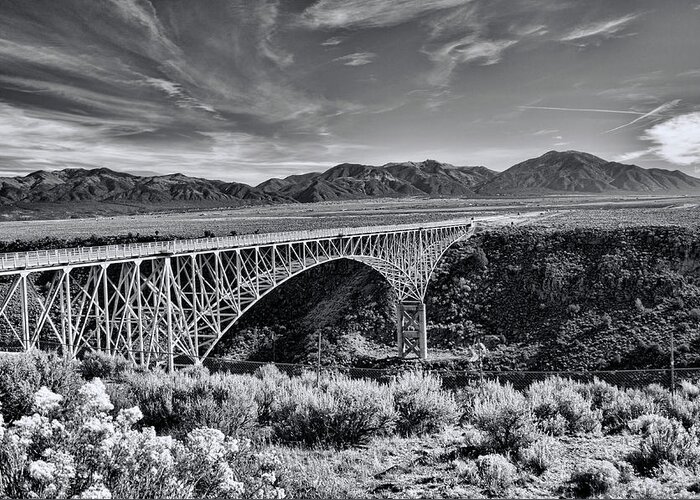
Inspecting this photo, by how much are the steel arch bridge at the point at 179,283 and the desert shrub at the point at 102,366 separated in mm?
1033

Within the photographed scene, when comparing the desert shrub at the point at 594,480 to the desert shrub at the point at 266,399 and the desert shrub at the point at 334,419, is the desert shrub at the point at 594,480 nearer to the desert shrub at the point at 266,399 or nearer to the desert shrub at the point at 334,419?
the desert shrub at the point at 334,419

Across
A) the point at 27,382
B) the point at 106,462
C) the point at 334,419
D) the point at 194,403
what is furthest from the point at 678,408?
the point at 27,382

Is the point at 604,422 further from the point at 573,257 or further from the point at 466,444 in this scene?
the point at 573,257

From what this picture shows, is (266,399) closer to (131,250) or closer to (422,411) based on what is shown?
(422,411)

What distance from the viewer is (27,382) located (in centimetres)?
886

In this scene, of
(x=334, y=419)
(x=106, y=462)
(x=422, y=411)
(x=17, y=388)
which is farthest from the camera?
(x=422, y=411)

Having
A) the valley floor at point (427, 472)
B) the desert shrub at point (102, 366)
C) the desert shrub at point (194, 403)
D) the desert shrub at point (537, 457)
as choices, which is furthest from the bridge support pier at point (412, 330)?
the desert shrub at point (537, 457)

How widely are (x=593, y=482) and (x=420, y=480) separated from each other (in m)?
2.11

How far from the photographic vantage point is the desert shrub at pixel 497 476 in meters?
6.32

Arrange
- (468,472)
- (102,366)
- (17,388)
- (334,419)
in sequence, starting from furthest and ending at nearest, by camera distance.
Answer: (102,366)
(17,388)
(334,419)
(468,472)

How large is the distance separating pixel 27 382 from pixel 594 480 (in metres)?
8.74

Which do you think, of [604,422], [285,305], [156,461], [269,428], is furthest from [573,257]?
[156,461]

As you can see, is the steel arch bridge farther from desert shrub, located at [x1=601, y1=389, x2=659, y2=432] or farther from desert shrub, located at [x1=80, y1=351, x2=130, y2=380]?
desert shrub, located at [x1=601, y1=389, x2=659, y2=432]

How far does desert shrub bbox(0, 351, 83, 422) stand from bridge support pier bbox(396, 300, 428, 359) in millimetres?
29385
